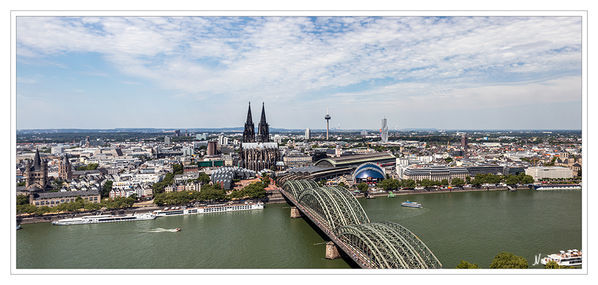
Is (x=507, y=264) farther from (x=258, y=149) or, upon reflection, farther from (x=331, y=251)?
(x=258, y=149)

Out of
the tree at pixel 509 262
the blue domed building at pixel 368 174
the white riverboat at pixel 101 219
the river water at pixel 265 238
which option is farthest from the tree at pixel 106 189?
the tree at pixel 509 262

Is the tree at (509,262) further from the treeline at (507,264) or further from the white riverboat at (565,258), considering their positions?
the white riverboat at (565,258)

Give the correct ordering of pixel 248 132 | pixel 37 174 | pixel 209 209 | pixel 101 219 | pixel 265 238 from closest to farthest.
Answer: pixel 265 238, pixel 101 219, pixel 209 209, pixel 37 174, pixel 248 132

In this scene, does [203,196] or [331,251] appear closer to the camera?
[331,251]

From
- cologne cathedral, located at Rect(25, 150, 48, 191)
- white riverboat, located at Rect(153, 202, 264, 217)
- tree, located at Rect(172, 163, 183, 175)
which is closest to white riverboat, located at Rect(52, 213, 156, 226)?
white riverboat, located at Rect(153, 202, 264, 217)

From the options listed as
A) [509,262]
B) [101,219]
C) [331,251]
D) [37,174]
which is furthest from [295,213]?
[37,174]

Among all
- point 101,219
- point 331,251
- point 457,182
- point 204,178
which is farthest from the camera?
point 204,178

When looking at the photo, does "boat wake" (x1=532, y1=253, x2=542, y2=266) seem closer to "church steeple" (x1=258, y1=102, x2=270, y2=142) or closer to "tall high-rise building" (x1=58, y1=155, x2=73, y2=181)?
"church steeple" (x1=258, y1=102, x2=270, y2=142)

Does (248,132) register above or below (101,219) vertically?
above
